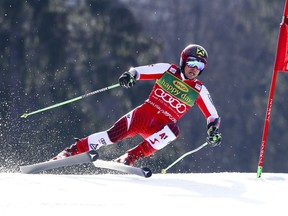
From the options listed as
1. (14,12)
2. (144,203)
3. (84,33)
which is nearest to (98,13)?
(84,33)

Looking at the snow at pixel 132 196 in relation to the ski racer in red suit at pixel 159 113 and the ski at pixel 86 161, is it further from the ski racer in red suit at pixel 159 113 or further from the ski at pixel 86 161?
the ski racer in red suit at pixel 159 113

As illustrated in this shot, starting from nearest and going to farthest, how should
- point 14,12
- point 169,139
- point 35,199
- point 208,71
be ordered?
point 35,199 < point 169,139 < point 14,12 < point 208,71

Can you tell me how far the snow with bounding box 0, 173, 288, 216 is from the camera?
147 inches

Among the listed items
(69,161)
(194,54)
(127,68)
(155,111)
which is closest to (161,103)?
(155,111)

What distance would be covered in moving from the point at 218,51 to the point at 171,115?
2184cm

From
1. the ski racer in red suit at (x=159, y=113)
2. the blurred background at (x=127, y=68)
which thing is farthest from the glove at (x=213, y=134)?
the blurred background at (x=127, y=68)

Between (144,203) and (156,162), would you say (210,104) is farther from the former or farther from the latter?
(156,162)

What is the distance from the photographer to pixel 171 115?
629cm

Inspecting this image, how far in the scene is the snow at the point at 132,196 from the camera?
374cm

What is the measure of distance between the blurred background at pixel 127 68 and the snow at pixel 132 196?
1552 cm

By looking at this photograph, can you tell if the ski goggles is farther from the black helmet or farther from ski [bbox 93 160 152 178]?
ski [bbox 93 160 152 178]

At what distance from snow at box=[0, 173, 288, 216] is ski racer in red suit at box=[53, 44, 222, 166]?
0.66m

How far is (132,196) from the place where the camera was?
428 centimetres

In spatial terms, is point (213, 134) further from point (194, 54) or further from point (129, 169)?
point (129, 169)
